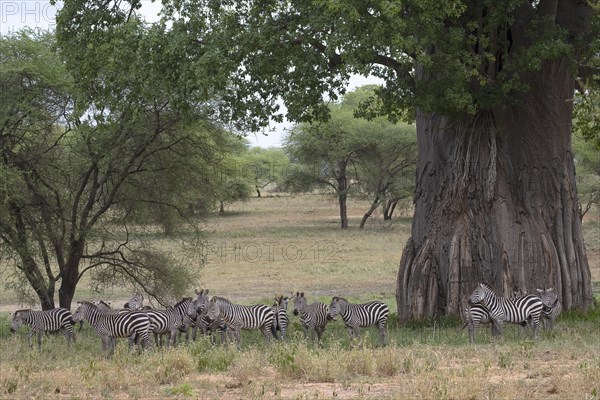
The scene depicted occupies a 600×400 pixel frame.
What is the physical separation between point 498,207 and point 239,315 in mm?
6681

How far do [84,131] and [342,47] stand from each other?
313 inches

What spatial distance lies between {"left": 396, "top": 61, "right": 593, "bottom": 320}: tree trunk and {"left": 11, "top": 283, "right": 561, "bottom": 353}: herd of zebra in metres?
2.16

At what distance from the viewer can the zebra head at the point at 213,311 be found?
1606 cm

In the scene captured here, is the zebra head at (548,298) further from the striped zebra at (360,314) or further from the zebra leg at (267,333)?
the zebra leg at (267,333)

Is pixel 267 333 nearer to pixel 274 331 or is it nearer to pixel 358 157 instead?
pixel 274 331

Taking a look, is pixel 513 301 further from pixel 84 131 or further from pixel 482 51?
pixel 84 131

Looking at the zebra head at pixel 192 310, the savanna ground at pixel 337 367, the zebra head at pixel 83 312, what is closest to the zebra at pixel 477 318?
the savanna ground at pixel 337 367

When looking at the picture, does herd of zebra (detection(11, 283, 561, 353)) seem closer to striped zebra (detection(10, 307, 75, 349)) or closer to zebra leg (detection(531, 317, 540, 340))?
zebra leg (detection(531, 317, 540, 340))

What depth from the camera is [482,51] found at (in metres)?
17.9

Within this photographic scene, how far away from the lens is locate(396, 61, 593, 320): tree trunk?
19703 millimetres

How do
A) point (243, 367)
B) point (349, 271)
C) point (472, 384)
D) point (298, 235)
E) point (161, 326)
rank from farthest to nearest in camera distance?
point (298, 235)
point (349, 271)
point (161, 326)
point (243, 367)
point (472, 384)

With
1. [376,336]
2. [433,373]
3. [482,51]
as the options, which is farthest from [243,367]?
[482,51]

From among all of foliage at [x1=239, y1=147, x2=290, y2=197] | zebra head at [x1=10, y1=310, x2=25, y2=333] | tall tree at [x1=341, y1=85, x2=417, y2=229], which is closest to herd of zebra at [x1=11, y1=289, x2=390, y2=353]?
zebra head at [x1=10, y1=310, x2=25, y2=333]

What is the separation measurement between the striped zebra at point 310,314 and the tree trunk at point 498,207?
136 inches
